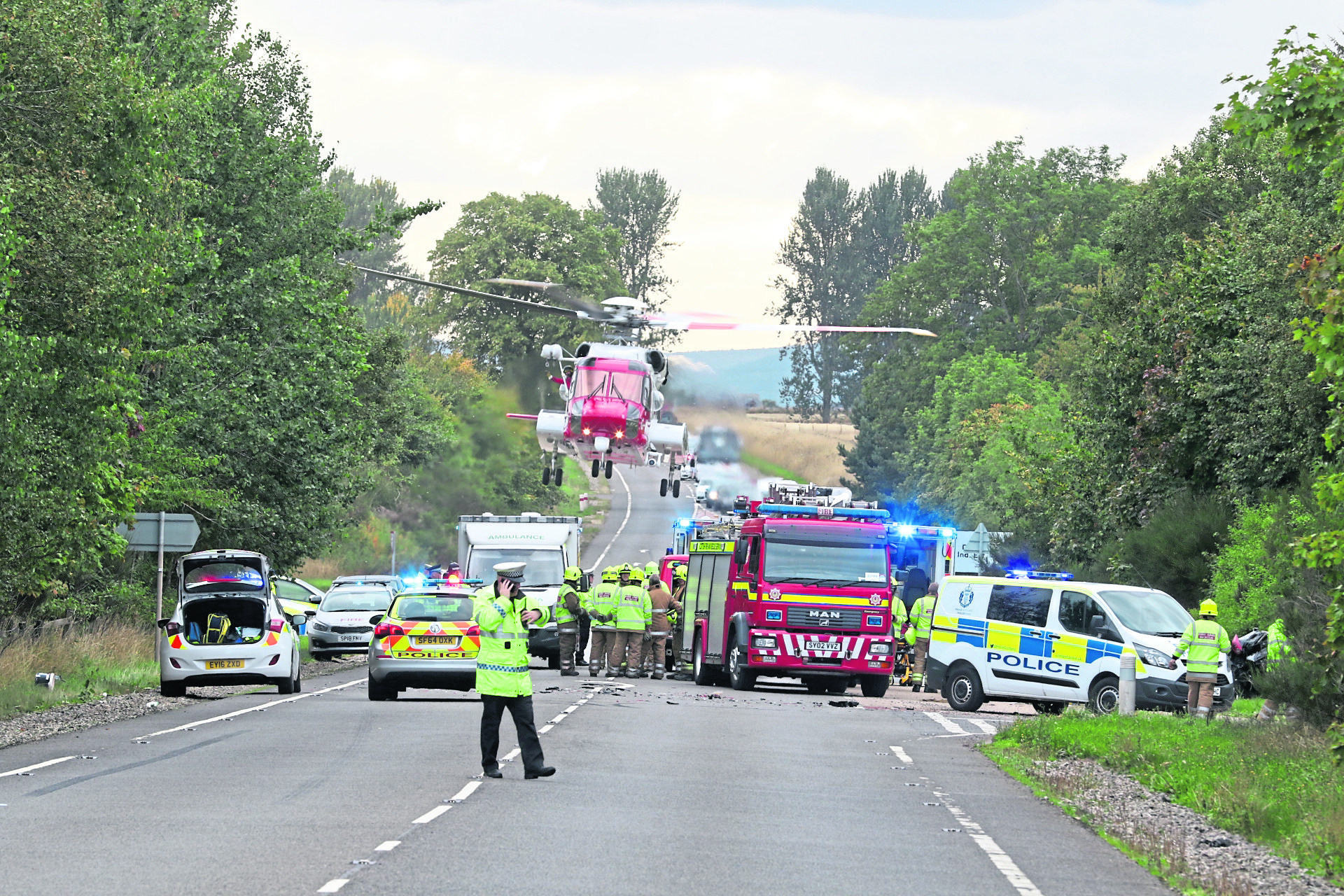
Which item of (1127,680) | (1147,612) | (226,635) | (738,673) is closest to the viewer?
(1127,680)

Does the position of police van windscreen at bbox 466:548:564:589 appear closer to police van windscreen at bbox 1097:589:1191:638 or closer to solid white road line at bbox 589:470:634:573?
police van windscreen at bbox 1097:589:1191:638

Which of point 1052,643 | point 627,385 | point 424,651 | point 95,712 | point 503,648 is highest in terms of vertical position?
point 627,385

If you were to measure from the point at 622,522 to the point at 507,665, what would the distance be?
86.5 meters

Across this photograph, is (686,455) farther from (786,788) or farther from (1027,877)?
(1027,877)

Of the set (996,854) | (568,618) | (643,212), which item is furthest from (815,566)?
(643,212)

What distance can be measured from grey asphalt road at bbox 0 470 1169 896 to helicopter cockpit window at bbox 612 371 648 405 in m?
17.1

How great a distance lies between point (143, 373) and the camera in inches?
1350

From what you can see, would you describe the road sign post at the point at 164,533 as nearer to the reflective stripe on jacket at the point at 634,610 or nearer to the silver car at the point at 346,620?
the reflective stripe on jacket at the point at 634,610

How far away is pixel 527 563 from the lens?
131 feet

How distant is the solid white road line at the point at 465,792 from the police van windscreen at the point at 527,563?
80.1ft

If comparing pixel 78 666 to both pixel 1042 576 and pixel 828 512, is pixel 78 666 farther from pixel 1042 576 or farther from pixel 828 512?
pixel 1042 576

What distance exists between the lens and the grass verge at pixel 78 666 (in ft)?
82.5

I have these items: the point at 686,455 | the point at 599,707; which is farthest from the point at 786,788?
the point at 686,455

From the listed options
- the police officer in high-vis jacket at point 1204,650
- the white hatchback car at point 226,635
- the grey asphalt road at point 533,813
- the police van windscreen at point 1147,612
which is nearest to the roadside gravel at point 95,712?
the white hatchback car at point 226,635
